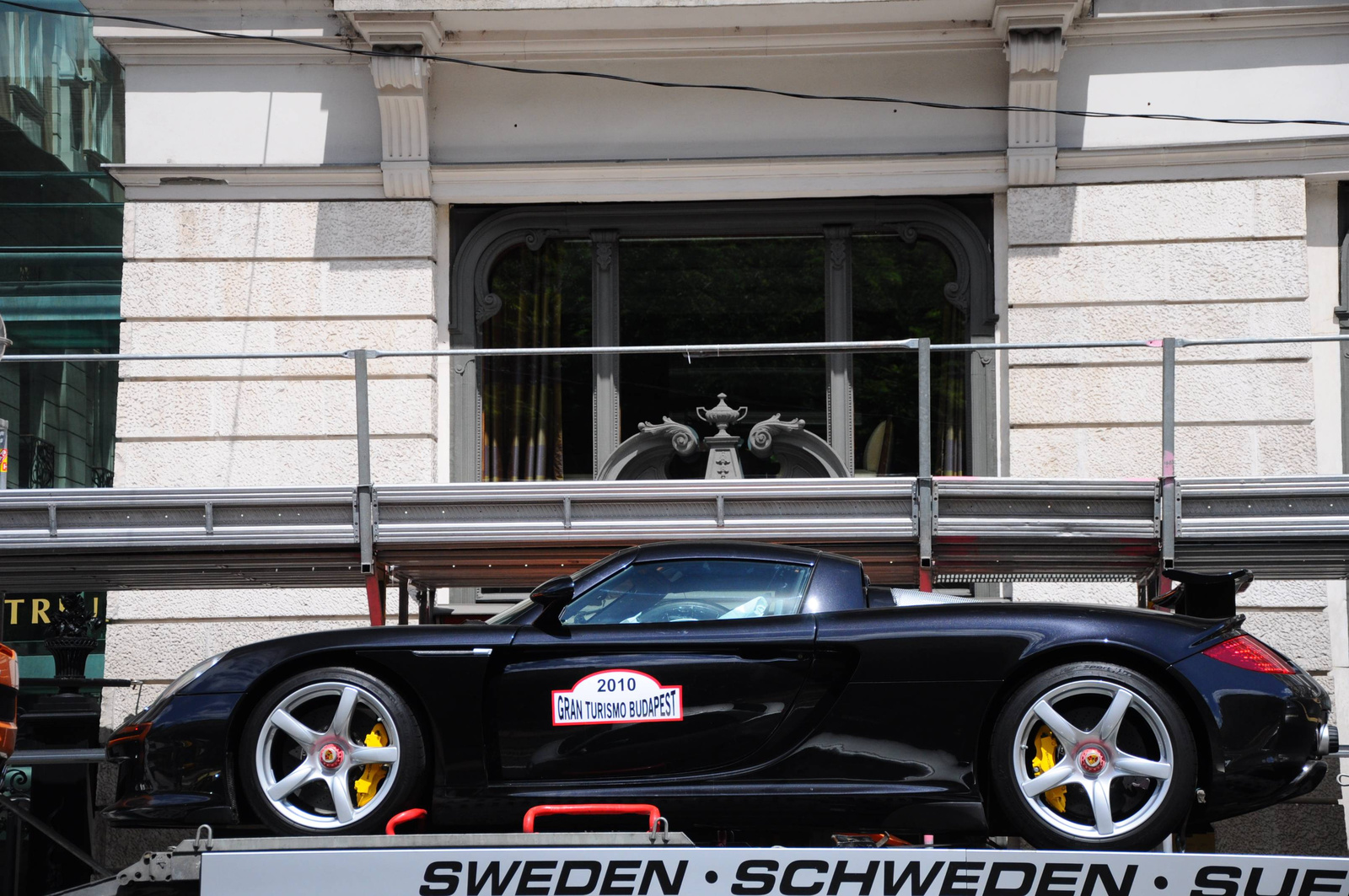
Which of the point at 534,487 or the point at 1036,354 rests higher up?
the point at 1036,354

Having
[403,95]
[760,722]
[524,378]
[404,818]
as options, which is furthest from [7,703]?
[403,95]

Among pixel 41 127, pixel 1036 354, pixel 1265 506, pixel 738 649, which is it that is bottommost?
pixel 738 649

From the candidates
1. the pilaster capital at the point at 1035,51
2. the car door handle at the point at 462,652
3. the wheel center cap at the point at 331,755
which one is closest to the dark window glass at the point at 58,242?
the wheel center cap at the point at 331,755

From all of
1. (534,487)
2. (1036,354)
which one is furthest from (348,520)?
(1036,354)

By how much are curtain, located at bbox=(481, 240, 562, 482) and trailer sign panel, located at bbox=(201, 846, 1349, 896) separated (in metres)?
6.02

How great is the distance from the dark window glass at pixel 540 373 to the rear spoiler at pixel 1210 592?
5485mm

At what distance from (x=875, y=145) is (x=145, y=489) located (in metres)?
5.57

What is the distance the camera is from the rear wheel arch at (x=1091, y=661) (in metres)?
4.84

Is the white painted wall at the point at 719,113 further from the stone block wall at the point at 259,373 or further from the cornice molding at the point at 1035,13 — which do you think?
the stone block wall at the point at 259,373

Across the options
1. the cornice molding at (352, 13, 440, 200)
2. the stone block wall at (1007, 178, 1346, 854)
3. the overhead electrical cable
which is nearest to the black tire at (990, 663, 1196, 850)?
the stone block wall at (1007, 178, 1346, 854)

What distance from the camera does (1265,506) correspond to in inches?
264

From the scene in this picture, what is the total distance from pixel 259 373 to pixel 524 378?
185 cm

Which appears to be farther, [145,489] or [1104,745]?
[145,489]

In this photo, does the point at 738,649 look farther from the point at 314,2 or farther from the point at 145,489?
the point at 314,2
